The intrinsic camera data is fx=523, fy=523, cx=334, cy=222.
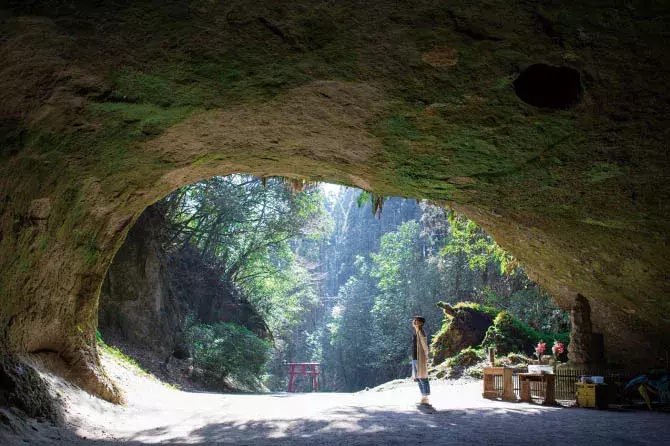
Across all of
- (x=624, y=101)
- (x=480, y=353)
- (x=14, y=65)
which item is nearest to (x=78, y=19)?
(x=14, y=65)

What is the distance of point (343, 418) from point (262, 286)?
20.1 meters

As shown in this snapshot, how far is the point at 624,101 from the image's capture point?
13.8 ft

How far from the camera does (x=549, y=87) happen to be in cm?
434

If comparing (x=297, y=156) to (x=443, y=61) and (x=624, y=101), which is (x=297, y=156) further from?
(x=624, y=101)

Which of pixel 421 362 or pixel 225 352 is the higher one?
pixel 421 362

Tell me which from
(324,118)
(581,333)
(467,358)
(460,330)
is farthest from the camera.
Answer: (460,330)

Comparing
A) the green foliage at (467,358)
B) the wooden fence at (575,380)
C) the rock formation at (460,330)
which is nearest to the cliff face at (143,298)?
the rock formation at (460,330)

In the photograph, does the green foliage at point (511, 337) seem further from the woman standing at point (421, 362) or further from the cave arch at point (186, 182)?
the woman standing at point (421, 362)

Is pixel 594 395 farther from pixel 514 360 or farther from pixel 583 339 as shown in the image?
pixel 514 360

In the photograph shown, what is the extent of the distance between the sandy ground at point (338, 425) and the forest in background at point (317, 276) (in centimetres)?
336

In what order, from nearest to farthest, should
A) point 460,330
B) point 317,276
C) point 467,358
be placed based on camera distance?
point 467,358 → point 460,330 → point 317,276

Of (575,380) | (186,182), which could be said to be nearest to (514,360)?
(575,380)

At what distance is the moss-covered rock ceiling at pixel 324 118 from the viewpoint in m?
3.41

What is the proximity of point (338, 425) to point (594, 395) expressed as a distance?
158 inches
